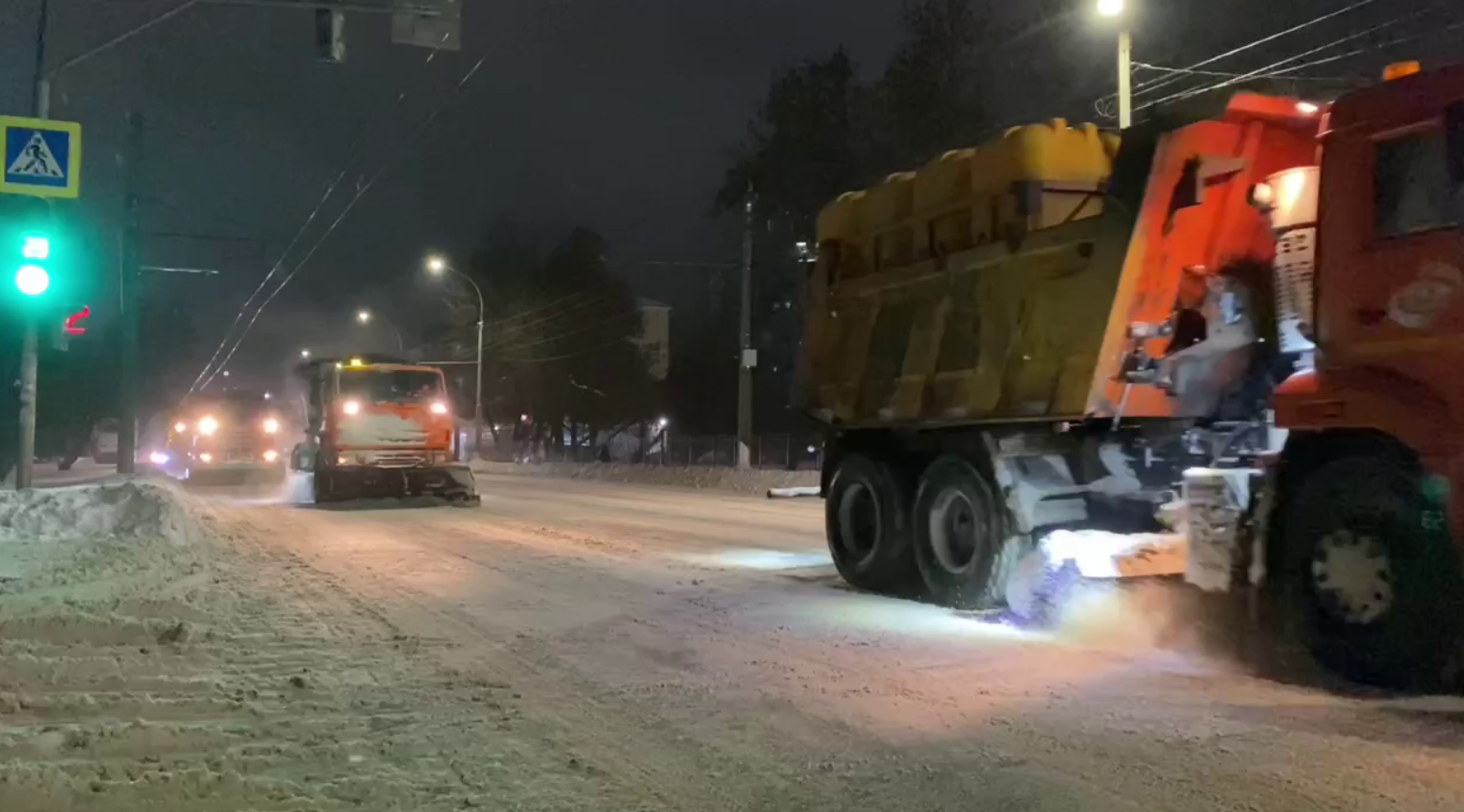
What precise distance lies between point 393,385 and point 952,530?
15.2 metres

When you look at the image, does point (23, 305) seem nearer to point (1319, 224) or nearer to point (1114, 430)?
point (1114, 430)

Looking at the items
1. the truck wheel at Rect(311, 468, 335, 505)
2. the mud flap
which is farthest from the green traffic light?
the mud flap

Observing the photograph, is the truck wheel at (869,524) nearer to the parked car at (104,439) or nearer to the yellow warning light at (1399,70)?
the yellow warning light at (1399,70)

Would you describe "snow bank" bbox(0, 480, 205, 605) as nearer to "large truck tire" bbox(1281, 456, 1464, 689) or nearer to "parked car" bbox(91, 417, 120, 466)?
"large truck tire" bbox(1281, 456, 1464, 689)

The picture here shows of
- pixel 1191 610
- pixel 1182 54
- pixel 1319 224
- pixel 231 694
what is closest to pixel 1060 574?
pixel 1191 610

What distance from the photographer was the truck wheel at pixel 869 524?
1120cm

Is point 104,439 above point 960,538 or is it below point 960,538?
above

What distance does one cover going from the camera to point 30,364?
16.9 meters

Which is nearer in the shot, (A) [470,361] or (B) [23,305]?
(B) [23,305]

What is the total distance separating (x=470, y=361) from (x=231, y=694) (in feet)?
188

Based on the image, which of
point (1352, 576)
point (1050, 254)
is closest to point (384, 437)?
point (1050, 254)

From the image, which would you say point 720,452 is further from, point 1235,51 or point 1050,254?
point 1050,254

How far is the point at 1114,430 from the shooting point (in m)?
9.53

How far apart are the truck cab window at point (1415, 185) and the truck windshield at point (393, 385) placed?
1876 cm
